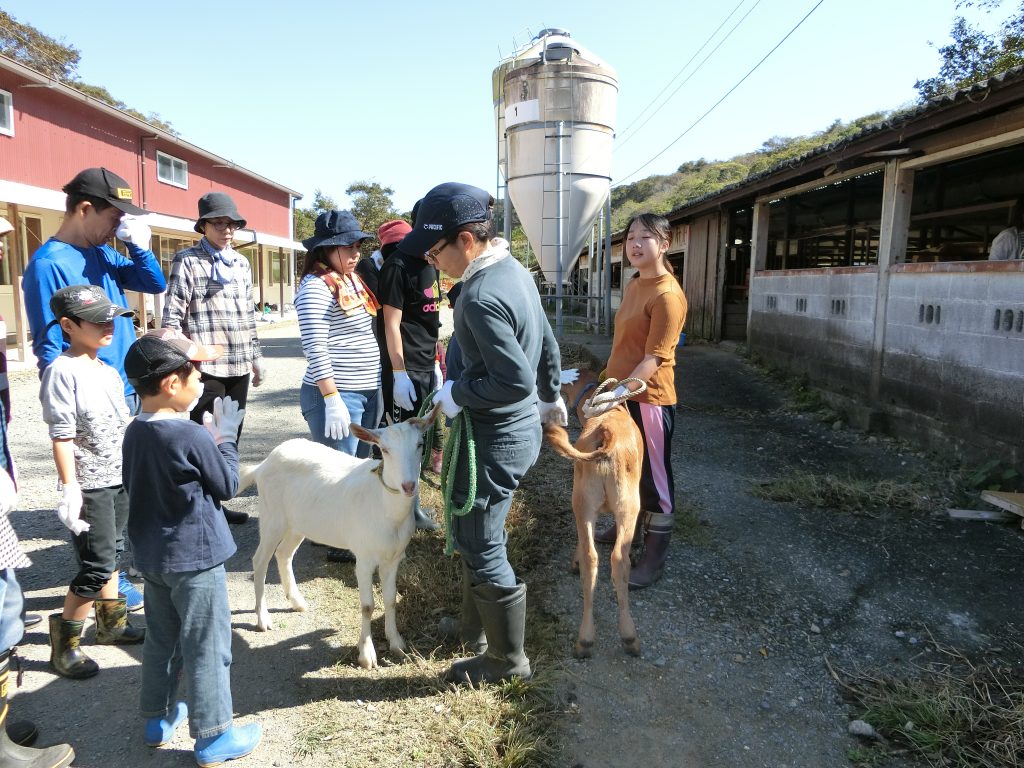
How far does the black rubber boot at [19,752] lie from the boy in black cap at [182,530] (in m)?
0.28

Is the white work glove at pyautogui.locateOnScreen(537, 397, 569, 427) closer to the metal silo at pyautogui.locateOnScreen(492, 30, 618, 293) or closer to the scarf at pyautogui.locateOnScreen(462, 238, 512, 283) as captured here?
the scarf at pyautogui.locateOnScreen(462, 238, 512, 283)

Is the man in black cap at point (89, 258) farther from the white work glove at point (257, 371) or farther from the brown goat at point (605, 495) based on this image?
the brown goat at point (605, 495)

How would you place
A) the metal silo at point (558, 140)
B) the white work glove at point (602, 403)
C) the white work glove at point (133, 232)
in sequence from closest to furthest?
the white work glove at point (602, 403) → the white work glove at point (133, 232) → the metal silo at point (558, 140)

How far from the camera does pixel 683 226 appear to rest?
15.8 m

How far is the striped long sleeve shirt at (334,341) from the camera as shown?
11.9 ft

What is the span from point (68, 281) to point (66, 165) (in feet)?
51.6

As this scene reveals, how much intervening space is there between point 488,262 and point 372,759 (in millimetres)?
1949

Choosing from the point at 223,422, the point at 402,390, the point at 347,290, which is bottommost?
the point at 402,390

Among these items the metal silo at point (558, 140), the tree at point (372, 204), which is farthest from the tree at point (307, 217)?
the metal silo at point (558, 140)

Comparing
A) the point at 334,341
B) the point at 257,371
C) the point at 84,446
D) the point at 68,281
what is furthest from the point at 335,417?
the point at 68,281

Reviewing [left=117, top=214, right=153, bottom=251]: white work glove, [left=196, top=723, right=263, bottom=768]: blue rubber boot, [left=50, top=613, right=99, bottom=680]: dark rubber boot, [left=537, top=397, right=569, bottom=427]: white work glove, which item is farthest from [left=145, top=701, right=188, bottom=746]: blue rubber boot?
[left=117, top=214, right=153, bottom=251]: white work glove

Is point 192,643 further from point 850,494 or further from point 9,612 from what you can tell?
point 850,494

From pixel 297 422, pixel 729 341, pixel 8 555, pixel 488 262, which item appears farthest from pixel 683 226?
pixel 8 555

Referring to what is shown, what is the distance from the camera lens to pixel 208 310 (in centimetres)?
392
